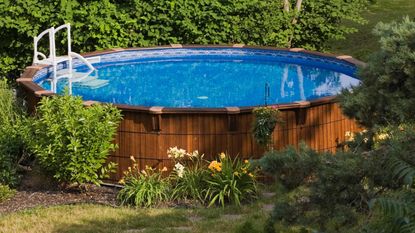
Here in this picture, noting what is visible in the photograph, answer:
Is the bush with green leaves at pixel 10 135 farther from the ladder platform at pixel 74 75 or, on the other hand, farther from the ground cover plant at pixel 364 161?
the ground cover plant at pixel 364 161

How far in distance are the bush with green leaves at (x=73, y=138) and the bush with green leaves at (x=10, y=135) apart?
47 cm

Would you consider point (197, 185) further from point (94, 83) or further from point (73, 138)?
point (94, 83)

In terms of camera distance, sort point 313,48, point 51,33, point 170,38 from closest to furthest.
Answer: point 51,33
point 170,38
point 313,48

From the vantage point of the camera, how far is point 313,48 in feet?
53.6

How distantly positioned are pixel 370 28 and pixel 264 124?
1403 centimetres

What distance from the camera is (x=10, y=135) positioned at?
990 cm

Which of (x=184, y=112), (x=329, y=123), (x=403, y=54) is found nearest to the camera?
(x=403, y=54)

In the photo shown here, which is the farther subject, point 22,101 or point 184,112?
point 22,101

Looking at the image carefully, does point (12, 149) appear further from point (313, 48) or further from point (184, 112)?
point (313, 48)

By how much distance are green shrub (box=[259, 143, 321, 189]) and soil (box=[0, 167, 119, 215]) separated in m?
4.48

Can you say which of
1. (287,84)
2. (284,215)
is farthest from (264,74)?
(284,215)

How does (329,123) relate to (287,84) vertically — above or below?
below

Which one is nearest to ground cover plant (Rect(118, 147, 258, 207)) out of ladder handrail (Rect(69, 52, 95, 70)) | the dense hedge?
ladder handrail (Rect(69, 52, 95, 70))

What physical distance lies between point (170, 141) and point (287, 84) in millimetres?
5379
